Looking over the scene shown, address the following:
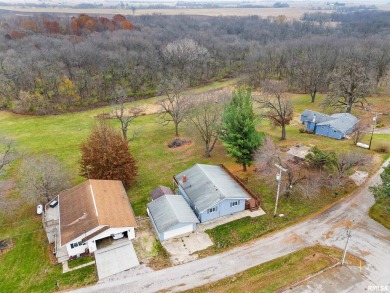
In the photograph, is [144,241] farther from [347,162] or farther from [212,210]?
[347,162]

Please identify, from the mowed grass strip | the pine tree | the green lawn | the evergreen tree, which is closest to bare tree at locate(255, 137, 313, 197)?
the evergreen tree

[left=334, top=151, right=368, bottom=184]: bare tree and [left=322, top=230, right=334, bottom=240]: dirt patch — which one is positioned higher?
[left=334, top=151, right=368, bottom=184]: bare tree

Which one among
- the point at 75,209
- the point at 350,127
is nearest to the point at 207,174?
the point at 75,209

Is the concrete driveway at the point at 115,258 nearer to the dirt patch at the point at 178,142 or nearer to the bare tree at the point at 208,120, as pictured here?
the bare tree at the point at 208,120

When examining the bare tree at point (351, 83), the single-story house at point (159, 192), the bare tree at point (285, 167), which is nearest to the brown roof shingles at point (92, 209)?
the single-story house at point (159, 192)

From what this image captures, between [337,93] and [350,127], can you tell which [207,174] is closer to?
[350,127]

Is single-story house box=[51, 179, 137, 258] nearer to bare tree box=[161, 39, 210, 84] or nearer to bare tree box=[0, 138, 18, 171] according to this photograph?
bare tree box=[0, 138, 18, 171]

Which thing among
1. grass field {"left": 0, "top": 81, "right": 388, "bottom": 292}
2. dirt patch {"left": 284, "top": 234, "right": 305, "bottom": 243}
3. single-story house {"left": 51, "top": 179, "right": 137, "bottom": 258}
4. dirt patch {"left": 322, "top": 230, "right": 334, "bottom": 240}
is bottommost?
grass field {"left": 0, "top": 81, "right": 388, "bottom": 292}
